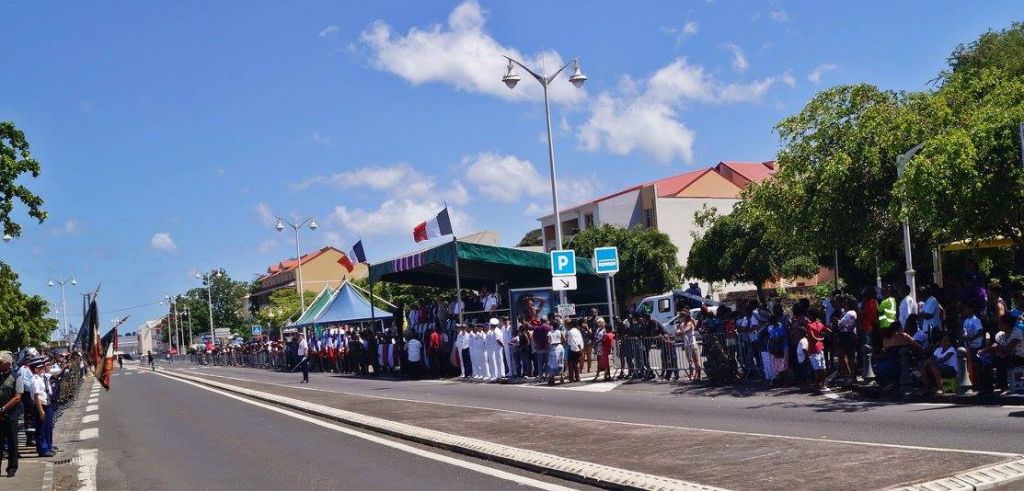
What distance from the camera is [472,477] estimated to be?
35.9ft

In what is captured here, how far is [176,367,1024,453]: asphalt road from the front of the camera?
11.7 metres

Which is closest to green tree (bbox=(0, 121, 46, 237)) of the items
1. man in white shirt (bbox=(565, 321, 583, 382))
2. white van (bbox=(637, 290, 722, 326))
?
man in white shirt (bbox=(565, 321, 583, 382))

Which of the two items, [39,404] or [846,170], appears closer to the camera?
[39,404]

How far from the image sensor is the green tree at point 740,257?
Result: 53844 millimetres

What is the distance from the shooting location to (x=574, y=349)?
82.1 feet

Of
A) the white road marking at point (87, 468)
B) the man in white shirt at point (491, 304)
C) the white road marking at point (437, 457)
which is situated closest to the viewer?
the white road marking at point (437, 457)

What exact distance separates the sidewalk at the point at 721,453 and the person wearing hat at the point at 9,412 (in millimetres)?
5818

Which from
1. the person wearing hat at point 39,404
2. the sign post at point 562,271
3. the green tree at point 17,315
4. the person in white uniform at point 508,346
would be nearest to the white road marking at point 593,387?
the sign post at point 562,271

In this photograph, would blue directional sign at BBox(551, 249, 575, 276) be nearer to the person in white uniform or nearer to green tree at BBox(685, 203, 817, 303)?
the person in white uniform

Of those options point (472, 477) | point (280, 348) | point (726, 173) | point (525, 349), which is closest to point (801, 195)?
point (525, 349)

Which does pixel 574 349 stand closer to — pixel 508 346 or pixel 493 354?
pixel 508 346

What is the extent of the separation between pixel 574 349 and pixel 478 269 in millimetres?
10410

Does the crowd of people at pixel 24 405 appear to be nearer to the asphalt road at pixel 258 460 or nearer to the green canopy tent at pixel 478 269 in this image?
the asphalt road at pixel 258 460

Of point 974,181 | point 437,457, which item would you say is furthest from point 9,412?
point 974,181
